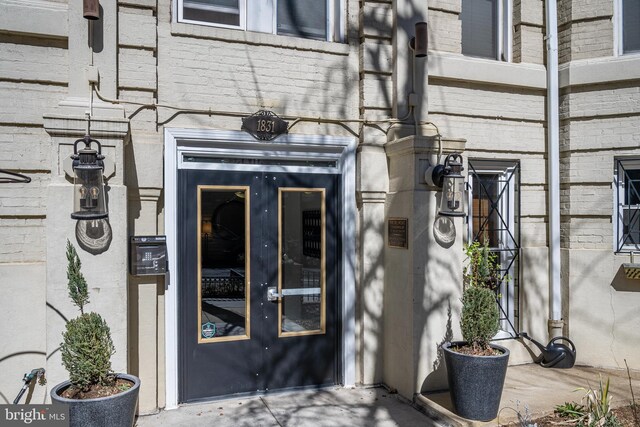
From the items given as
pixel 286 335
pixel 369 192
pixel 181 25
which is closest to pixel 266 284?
pixel 286 335

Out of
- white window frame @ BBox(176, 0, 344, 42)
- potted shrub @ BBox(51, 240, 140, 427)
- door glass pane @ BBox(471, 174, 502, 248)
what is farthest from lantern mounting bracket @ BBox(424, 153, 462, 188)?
potted shrub @ BBox(51, 240, 140, 427)

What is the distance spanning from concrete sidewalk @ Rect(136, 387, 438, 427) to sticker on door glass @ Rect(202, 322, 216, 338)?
74cm

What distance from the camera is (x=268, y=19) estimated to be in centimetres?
621

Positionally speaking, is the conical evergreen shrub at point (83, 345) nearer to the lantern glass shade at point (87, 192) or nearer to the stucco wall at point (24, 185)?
the lantern glass shade at point (87, 192)

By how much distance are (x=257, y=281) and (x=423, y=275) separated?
1869mm

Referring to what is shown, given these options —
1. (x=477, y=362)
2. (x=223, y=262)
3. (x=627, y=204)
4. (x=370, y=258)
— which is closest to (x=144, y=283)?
(x=223, y=262)

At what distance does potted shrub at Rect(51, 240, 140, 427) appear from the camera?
4.15m

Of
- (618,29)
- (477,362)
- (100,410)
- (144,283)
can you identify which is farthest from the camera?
(618,29)

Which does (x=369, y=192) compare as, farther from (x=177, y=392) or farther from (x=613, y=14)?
(x=613, y=14)

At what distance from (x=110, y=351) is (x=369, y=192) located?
3.33m

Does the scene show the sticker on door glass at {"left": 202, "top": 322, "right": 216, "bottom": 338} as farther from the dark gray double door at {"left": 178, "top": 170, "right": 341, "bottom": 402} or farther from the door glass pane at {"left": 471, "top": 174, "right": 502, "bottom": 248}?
the door glass pane at {"left": 471, "top": 174, "right": 502, "bottom": 248}

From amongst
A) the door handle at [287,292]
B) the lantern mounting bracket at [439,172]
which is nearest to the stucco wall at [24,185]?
the door handle at [287,292]

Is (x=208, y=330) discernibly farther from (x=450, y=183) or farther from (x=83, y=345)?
(x=450, y=183)

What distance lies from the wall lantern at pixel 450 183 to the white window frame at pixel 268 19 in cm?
→ 208
